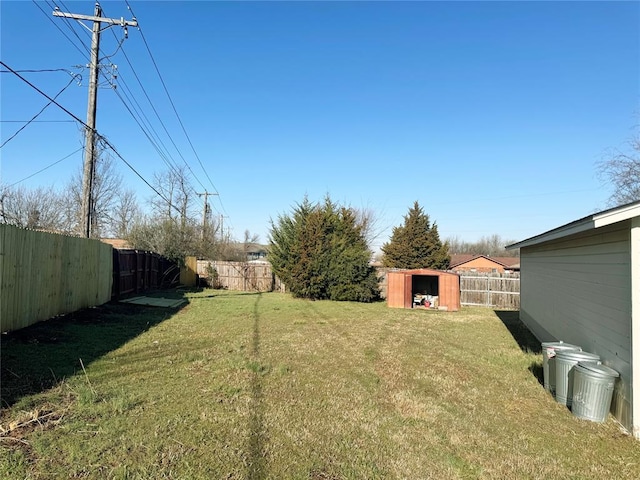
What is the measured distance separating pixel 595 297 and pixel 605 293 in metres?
0.47

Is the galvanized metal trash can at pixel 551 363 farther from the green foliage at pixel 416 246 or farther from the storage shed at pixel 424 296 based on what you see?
the green foliage at pixel 416 246

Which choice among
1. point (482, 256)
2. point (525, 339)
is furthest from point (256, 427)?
point (482, 256)

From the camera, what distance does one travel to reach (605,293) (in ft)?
16.6

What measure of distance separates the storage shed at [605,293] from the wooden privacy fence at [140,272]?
41.8 feet

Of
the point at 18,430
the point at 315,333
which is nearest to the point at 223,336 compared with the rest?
the point at 315,333

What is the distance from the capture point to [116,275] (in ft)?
44.2

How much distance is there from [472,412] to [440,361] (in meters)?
2.46

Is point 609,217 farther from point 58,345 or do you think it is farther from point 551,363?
point 58,345

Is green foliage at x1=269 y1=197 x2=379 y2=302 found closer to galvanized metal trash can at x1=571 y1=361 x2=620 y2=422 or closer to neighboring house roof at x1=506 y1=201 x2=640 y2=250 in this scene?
neighboring house roof at x1=506 y1=201 x2=640 y2=250

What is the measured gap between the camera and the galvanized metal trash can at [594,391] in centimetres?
425

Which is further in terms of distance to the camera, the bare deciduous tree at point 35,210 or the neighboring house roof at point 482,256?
the neighboring house roof at point 482,256

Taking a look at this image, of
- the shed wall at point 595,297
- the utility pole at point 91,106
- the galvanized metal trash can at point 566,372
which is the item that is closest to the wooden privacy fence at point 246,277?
the utility pole at point 91,106

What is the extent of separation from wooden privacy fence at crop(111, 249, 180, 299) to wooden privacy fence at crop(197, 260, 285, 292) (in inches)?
83.9

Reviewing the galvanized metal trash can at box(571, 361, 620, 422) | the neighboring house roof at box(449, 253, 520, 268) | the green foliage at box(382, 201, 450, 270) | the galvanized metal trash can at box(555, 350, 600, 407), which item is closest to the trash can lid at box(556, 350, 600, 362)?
the galvanized metal trash can at box(555, 350, 600, 407)
